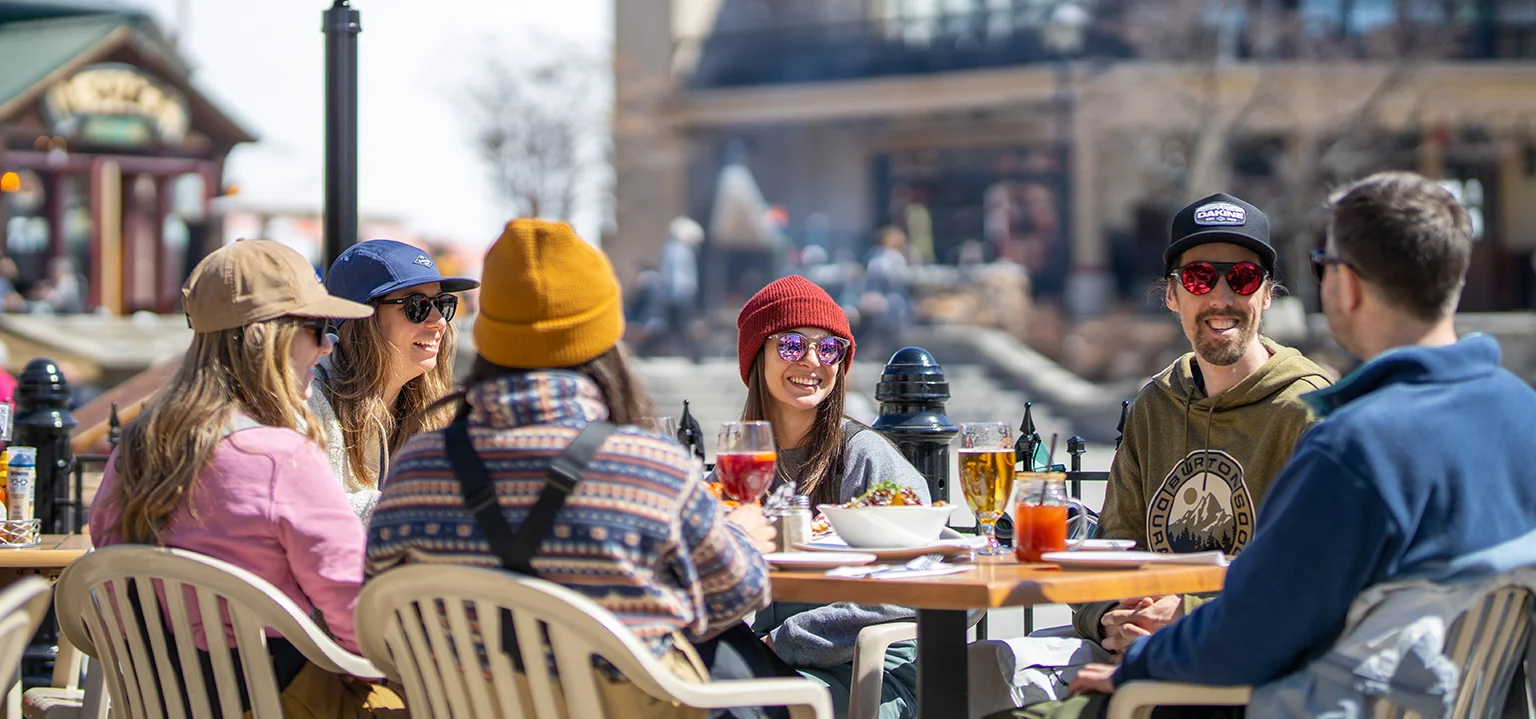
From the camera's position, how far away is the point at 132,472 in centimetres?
347

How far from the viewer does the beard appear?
13.8 ft

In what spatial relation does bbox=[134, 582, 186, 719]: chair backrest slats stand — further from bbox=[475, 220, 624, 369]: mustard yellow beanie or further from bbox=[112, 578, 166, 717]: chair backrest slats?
bbox=[475, 220, 624, 369]: mustard yellow beanie

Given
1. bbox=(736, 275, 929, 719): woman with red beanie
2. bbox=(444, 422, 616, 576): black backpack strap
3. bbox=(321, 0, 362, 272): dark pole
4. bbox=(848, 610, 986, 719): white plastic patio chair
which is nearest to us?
bbox=(444, 422, 616, 576): black backpack strap

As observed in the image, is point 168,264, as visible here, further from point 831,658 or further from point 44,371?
point 831,658

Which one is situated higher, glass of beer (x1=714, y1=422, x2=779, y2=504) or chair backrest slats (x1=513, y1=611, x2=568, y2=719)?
glass of beer (x1=714, y1=422, x2=779, y2=504)

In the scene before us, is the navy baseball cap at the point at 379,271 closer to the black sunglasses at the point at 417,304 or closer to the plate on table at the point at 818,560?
the black sunglasses at the point at 417,304

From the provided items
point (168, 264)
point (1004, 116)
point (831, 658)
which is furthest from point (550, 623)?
point (1004, 116)

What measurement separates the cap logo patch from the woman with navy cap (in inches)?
83.9

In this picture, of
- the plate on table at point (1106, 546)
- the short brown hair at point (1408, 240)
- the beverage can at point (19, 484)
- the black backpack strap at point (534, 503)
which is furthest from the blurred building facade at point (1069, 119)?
the black backpack strap at point (534, 503)

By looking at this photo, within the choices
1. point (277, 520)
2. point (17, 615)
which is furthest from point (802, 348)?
point (17, 615)

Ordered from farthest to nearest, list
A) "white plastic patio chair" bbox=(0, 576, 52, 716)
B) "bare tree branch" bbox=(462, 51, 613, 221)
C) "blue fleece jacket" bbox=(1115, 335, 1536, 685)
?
"bare tree branch" bbox=(462, 51, 613, 221), "blue fleece jacket" bbox=(1115, 335, 1536, 685), "white plastic patio chair" bbox=(0, 576, 52, 716)

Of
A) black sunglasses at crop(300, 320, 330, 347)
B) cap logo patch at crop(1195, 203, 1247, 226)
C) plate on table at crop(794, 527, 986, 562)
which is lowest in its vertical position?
plate on table at crop(794, 527, 986, 562)

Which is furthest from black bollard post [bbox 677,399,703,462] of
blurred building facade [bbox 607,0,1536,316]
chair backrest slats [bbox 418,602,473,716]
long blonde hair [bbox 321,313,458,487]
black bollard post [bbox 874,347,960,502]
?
blurred building facade [bbox 607,0,1536,316]

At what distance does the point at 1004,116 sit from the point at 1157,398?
94.7ft
